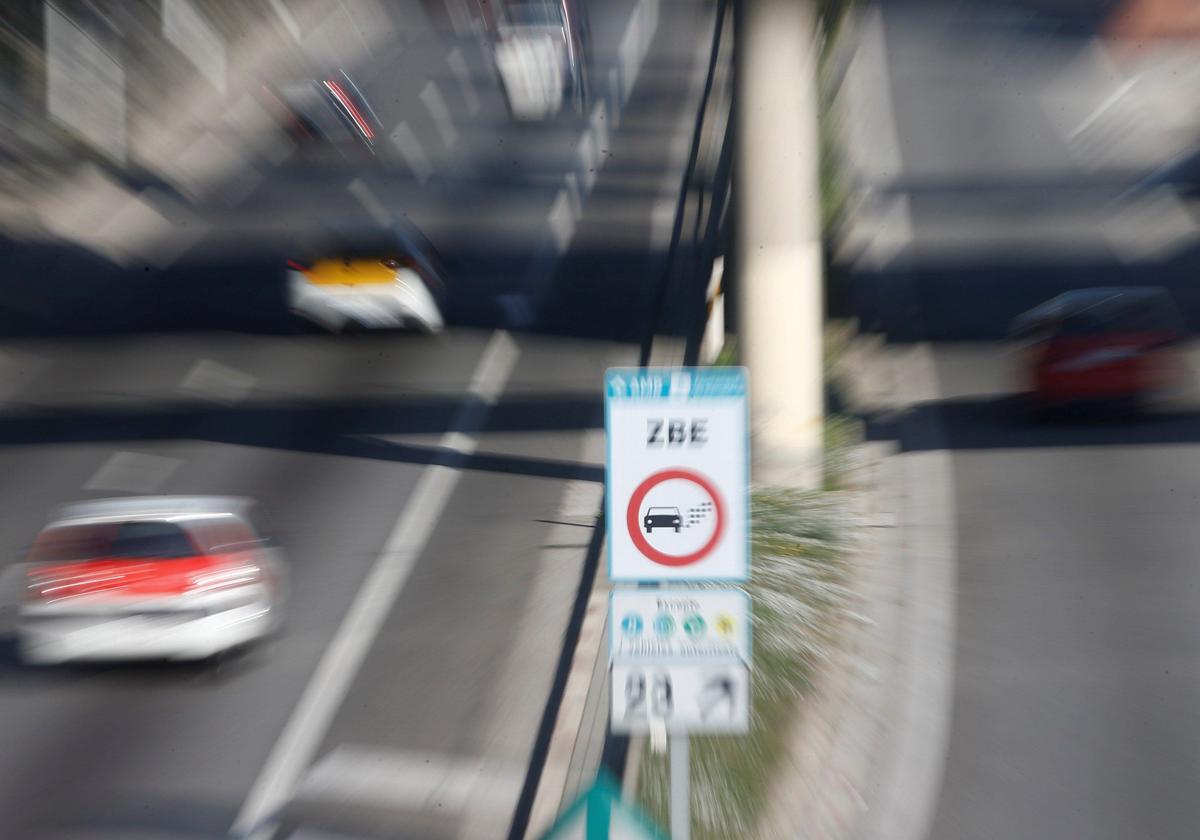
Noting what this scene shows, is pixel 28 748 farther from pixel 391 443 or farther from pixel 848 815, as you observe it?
pixel 391 443

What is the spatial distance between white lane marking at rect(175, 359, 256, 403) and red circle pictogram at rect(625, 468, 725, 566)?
1622cm

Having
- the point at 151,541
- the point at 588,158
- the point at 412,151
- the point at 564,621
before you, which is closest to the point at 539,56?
the point at 588,158

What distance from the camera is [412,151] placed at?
115ft

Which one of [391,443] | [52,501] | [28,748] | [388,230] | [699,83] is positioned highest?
[699,83]

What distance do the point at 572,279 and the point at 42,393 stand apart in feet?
35.3

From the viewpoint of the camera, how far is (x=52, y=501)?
16203 mm

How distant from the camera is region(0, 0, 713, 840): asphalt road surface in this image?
9328mm

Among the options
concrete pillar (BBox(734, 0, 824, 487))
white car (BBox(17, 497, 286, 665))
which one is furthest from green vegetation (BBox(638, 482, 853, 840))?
white car (BBox(17, 497, 286, 665))

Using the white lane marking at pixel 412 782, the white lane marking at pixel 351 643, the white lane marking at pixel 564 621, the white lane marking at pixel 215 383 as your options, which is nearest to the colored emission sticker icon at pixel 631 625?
the white lane marking at pixel 564 621

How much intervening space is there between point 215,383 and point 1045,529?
1364cm

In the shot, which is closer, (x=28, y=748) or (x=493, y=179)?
(x=28, y=748)

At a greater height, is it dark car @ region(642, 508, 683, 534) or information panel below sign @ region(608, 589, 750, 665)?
dark car @ region(642, 508, 683, 534)

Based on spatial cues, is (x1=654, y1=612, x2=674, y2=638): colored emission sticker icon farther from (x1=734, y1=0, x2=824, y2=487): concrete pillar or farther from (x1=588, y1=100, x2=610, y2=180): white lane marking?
(x1=588, y1=100, x2=610, y2=180): white lane marking

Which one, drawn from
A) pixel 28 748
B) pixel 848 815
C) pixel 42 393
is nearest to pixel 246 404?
pixel 42 393
